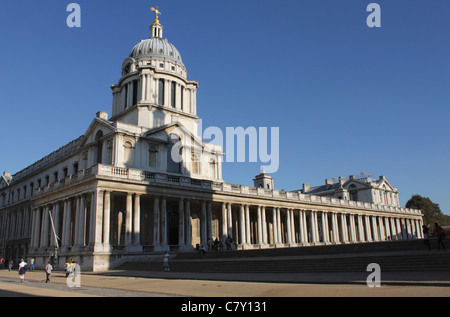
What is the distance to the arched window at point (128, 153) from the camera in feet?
142

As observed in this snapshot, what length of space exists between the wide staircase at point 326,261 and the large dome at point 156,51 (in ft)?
104

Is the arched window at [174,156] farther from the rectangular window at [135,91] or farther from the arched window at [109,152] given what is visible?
the rectangular window at [135,91]

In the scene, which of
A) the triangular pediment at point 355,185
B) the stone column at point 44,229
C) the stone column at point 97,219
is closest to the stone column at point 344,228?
the triangular pediment at point 355,185

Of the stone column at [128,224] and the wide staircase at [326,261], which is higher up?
the stone column at [128,224]

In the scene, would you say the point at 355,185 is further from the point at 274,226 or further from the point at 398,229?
the point at 274,226

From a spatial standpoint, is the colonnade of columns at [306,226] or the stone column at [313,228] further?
the stone column at [313,228]

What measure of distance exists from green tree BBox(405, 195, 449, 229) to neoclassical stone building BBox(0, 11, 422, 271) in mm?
35598

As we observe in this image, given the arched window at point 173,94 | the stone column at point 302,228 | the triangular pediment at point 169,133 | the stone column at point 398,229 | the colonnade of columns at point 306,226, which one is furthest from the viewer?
the stone column at point 398,229

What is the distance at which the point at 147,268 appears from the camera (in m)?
31.1

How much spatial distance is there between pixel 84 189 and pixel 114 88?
24.5 m

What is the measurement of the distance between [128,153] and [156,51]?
795 inches

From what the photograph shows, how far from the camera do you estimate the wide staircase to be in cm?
1923

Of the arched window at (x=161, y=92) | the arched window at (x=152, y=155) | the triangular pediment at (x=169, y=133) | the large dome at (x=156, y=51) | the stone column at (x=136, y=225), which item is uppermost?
the large dome at (x=156, y=51)
